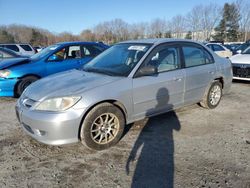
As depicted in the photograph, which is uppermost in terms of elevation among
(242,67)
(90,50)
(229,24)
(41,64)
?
(229,24)

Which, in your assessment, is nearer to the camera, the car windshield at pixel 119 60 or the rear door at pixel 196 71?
the car windshield at pixel 119 60

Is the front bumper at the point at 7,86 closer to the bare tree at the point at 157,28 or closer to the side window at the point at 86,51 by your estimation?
the side window at the point at 86,51

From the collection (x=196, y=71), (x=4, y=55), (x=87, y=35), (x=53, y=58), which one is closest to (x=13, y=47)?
(x=4, y=55)

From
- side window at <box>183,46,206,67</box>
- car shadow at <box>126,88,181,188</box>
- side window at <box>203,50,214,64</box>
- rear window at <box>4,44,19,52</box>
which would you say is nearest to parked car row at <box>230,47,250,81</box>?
side window at <box>203,50,214,64</box>

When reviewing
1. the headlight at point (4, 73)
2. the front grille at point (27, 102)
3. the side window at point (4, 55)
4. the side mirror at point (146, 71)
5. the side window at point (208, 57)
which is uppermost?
the side window at point (4, 55)

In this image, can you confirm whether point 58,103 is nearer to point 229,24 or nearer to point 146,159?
point 146,159

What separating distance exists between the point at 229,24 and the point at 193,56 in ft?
192

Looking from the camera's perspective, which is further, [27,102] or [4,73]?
[4,73]

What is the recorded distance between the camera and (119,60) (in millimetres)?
4633

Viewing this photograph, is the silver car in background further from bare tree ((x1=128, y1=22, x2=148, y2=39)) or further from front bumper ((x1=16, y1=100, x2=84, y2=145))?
bare tree ((x1=128, y1=22, x2=148, y2=39))

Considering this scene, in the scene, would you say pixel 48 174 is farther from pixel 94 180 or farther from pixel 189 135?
pixel 189 135

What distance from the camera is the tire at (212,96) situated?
18.5ft

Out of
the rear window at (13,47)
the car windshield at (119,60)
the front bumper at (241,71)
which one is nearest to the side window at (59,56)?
the car windshield at (119,60)

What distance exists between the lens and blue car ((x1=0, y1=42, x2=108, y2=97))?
661 centimetres
